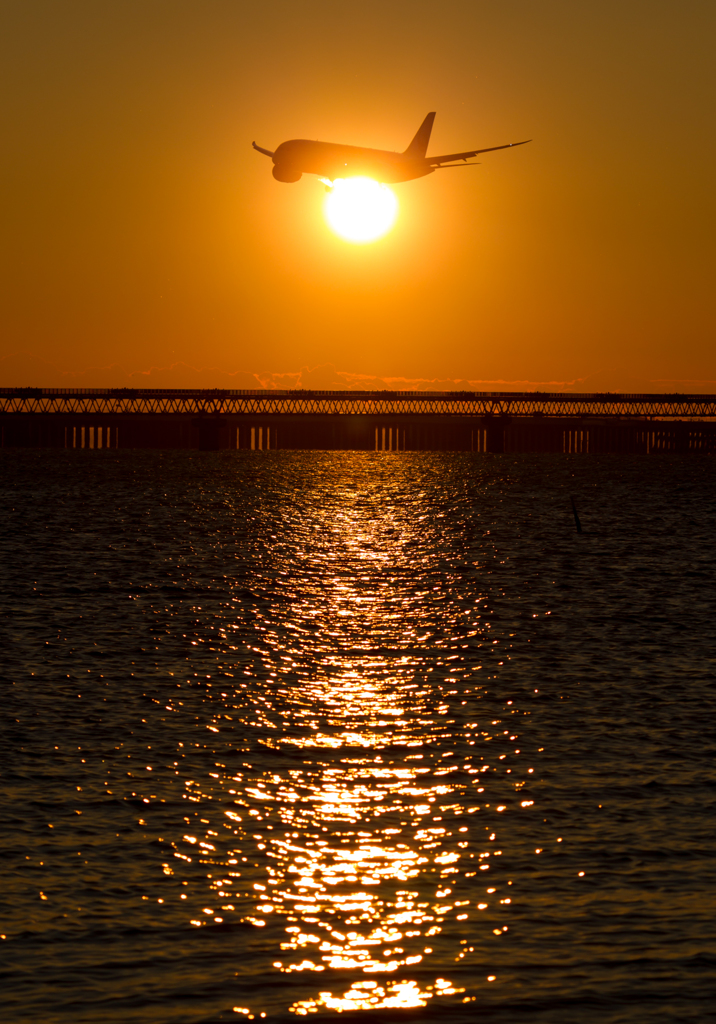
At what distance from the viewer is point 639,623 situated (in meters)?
44.8

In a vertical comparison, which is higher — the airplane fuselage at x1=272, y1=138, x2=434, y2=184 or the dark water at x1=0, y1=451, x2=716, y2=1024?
the airplane fuselage at x1=272, y1=138, x2=434, y2=184

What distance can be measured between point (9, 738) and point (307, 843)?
8.77 m

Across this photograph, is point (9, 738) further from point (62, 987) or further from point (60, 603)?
point (60, 603)

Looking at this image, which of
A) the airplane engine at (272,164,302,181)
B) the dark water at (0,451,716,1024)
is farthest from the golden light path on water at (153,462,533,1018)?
the airplane engine at (272,164,302,181)

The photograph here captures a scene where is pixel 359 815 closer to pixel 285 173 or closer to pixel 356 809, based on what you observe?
pixel 356 809

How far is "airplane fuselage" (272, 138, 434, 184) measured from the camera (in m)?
147

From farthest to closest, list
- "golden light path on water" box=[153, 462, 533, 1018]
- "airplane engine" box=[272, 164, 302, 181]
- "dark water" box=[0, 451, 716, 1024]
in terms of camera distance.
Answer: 1. "airplane engine" box=[272, 164, 302, 181]
2. "golden light path on water" box=[153, 462, 533, 1018]
3. "dark water" box=[0, 451, 716, 1024]

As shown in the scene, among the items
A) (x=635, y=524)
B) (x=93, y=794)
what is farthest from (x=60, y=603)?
(x=635, y=524)

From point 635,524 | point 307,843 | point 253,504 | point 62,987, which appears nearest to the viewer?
point 62,987

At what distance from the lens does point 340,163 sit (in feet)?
493

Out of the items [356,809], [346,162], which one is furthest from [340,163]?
[356,809]

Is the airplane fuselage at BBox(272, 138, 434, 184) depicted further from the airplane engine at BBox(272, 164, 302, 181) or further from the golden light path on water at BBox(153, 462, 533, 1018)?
the golden light path on water at BBox(153, 462, 533, 1018)

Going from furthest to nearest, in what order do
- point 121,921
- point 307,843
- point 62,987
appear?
point 307,843 < point 121,921 < point 62,987

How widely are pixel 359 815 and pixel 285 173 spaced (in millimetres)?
135369
